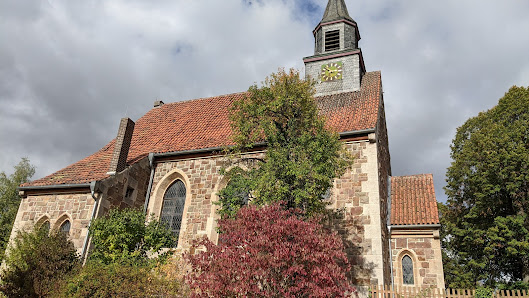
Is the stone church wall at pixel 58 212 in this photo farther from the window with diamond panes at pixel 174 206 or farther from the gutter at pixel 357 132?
the gutter at pixel 357 132

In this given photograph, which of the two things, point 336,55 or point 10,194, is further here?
point 10,194

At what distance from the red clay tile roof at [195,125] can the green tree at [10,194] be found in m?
16.0

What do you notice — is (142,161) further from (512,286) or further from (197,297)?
(512,286)

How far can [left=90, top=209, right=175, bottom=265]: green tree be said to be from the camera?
34.0ft

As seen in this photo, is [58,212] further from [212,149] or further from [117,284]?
[117,284]

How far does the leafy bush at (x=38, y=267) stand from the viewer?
964 centimetres

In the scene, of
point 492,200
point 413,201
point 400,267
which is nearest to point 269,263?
point 400,267

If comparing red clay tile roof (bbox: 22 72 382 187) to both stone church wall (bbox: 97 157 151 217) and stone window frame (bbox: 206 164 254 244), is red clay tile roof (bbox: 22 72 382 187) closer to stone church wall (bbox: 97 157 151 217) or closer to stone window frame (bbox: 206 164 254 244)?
stone church wall (bbox: 97 157 151 217)

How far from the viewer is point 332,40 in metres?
17.8

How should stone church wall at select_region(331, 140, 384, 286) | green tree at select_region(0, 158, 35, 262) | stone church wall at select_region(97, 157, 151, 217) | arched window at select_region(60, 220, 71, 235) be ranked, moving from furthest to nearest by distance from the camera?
1. green tree at select_region(0, 158, 35, 262)
2. arched window at select_region(60, 220, 71, 235)
3. stone church wall at select_region(97, 157, 151, 217)
4. stone church wall at select_region(331, 140, 384, 286)

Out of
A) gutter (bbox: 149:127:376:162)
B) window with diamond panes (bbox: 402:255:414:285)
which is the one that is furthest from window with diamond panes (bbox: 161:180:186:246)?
window with diamond panes (bbox: 402:255:414:285)

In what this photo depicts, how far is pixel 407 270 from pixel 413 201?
96.0 inches

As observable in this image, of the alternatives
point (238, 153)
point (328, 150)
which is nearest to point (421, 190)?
point (328, 150)

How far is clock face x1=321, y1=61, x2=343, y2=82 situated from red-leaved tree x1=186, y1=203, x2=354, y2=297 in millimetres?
10522
